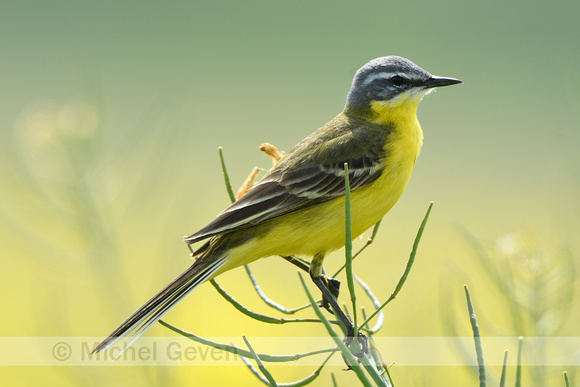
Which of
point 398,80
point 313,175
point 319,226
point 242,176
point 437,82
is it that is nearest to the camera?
point 319,226

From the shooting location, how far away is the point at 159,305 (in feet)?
8.77

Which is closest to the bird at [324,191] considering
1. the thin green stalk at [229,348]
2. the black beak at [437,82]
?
the black beak at [437,82]

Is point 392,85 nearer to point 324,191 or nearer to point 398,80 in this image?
point 398,80

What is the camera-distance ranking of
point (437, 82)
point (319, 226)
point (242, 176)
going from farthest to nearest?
point (242, 176) → point (437, 82) → point (319, 226)

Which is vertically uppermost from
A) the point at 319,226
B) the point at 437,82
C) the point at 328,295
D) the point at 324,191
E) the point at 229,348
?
the point at 437,82

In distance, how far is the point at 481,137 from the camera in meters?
15.2

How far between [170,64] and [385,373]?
16.9 m

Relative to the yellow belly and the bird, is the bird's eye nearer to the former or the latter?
the bird

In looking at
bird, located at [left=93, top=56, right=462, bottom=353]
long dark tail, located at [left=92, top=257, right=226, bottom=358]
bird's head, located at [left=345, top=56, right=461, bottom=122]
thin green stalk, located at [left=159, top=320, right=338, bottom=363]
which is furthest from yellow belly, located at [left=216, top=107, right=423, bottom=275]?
thin green stalk, located at [left=159, top=320, right=338, bottom=363]

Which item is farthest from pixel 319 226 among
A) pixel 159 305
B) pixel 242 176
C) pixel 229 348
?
pixel 242 176

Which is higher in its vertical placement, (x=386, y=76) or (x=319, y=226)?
(x=386, y=76)

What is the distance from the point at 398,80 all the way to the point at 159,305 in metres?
1.81

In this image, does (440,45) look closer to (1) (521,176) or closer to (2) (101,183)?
(1) (521,176)

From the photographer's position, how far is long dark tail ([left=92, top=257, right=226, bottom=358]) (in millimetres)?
2381
